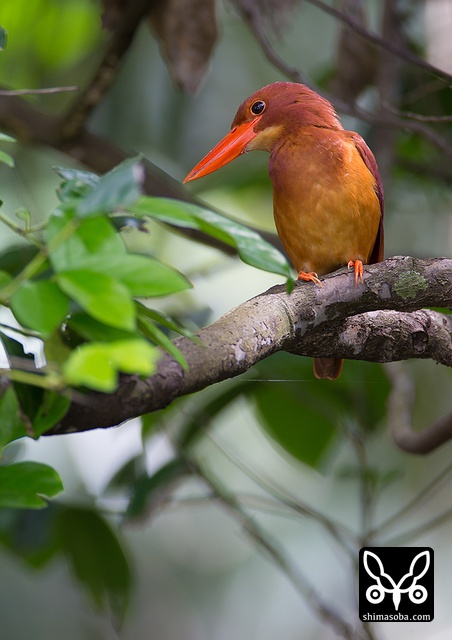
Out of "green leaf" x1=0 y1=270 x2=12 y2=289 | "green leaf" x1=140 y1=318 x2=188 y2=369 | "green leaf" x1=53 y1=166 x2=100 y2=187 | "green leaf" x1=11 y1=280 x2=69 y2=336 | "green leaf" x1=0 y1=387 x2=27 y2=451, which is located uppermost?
"green leaf" x1=53 y1=166 x2=100 y2=187

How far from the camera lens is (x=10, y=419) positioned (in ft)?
2.33

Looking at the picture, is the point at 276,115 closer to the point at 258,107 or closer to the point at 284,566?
the point at 258,107

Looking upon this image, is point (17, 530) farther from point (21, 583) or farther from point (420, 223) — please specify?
point (420, 223)

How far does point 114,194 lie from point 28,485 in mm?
386

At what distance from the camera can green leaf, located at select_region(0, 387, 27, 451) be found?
701mm

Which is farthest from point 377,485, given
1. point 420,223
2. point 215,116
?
point 215,116

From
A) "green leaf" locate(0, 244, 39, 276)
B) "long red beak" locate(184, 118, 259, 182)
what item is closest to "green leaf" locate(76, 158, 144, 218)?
"long red beak" locate(184, 118, 259, 182)

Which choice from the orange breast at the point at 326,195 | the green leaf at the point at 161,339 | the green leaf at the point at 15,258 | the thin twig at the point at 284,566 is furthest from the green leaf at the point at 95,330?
the thin twig at the point at 284,566

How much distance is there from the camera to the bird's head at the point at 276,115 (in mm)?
1523

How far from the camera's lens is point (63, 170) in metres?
0.77

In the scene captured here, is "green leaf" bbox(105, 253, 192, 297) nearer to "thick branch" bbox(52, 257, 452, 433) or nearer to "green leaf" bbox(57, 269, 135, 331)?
"green leaf" bbox(57, 269, 135, 331)

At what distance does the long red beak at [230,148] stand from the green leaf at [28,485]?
77 cm

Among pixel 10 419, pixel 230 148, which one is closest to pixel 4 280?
pixel 10 419

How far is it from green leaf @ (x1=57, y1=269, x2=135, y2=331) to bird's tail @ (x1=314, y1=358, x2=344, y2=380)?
1.06m
